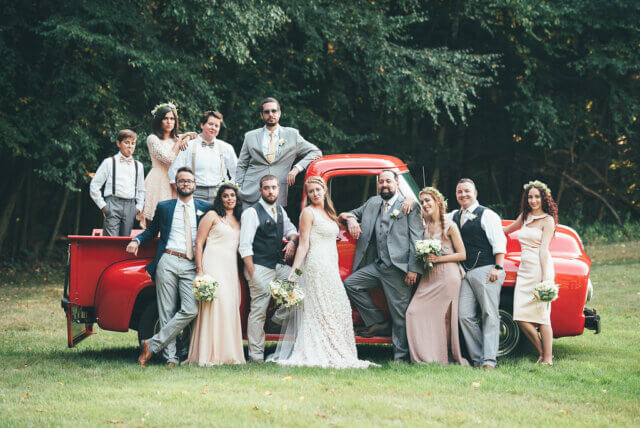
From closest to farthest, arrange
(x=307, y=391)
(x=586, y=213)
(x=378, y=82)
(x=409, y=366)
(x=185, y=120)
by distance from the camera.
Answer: (x=307, y=391) → (x=409, y=366) → (x=185, y=120) → (x=378, y=82) → (x=586, y=213)

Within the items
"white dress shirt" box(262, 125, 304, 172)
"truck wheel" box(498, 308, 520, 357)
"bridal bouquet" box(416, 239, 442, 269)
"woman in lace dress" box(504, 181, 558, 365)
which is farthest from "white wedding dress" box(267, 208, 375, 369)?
"woman in lace dress" box(504, 181, 558, 365)

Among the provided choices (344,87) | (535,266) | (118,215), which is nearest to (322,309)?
(535,266)

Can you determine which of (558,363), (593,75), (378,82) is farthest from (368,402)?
(593,75)

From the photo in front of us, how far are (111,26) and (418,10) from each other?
10343mm

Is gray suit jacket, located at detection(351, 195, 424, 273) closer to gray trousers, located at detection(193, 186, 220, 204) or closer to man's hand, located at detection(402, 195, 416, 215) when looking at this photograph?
man's hand, located at detection(402, 195, 416, 215)

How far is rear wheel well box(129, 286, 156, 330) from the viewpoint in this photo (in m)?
7.62

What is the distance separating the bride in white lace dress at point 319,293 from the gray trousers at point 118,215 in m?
2.45

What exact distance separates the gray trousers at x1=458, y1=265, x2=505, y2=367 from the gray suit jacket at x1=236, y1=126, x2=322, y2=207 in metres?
2.28

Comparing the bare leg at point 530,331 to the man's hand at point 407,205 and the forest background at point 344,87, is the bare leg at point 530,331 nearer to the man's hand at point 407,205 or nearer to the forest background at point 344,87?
the man's hand at point 407,205

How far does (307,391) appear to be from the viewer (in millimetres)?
6090

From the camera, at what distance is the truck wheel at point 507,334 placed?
777 centimetres

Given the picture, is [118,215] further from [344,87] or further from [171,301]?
[344,87]

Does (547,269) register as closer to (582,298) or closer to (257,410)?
(582,298)

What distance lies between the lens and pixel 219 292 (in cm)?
741
